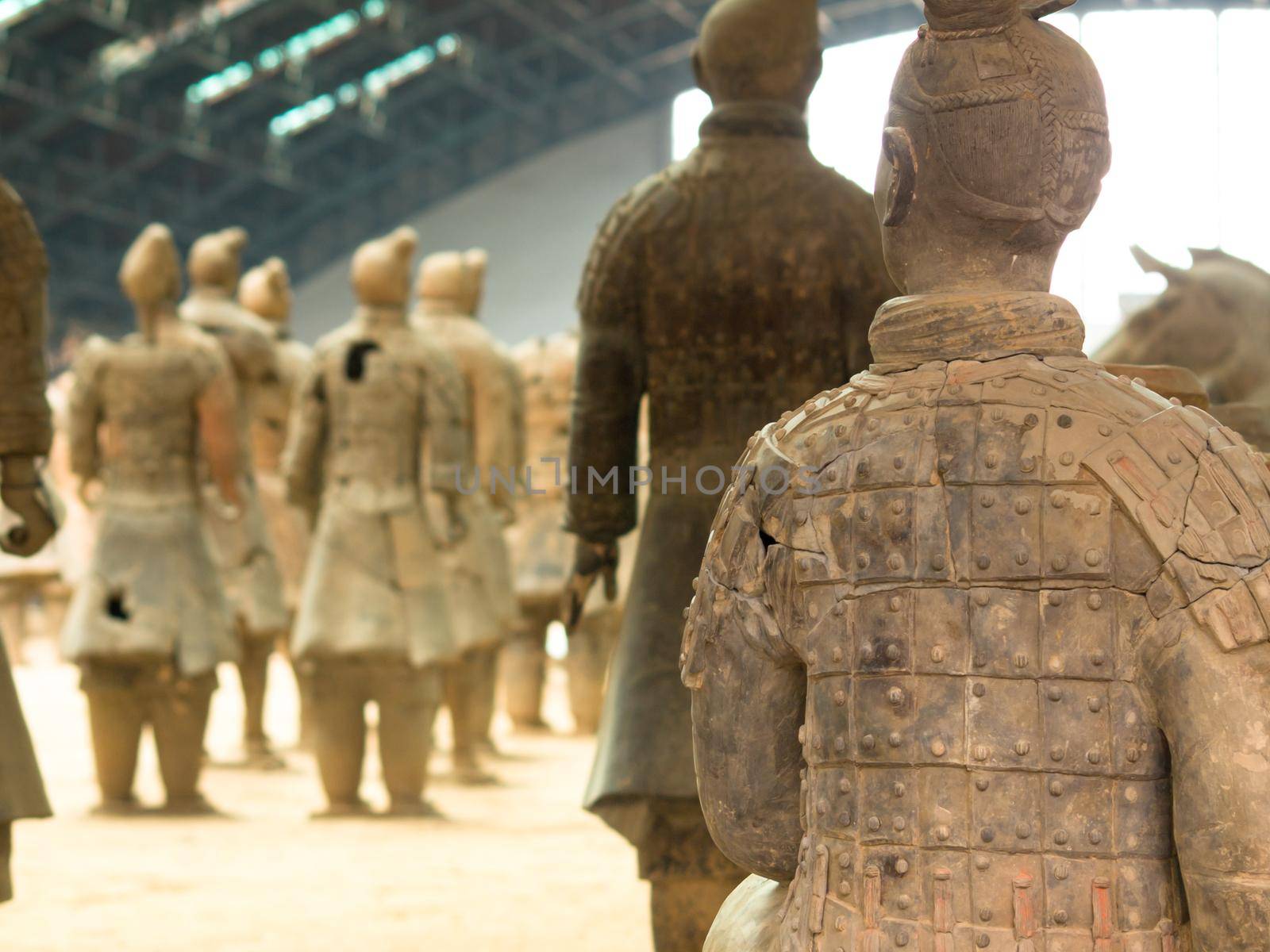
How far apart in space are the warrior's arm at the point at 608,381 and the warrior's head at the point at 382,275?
2.91 metres

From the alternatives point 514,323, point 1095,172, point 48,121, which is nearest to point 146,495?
point 1095,172

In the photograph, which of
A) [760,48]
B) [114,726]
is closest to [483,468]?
[114,726]

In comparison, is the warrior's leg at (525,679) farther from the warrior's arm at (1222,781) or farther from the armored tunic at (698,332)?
the warrior's arm at (1222,781)

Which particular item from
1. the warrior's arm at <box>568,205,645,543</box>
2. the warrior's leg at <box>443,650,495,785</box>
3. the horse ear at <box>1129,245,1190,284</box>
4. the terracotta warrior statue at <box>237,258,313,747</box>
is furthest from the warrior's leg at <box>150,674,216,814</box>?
the horse ear at <box>1129,245,1190,284</box>

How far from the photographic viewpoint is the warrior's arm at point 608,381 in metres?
3.82

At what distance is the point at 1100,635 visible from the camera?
1879 mm

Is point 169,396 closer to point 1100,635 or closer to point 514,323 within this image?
point 1100,635

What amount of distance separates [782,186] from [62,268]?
16324mm

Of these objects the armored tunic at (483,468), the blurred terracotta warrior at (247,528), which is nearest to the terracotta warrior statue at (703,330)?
the armored tunic at (483,468)

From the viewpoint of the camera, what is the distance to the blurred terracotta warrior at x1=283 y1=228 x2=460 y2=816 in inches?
254

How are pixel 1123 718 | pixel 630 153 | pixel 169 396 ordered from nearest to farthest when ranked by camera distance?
1. pixel 1123 718
2. pixel 169 396
3. pixel 630 153

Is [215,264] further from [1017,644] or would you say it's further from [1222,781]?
[1222,781]

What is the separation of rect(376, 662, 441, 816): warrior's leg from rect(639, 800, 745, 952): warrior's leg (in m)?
2.81

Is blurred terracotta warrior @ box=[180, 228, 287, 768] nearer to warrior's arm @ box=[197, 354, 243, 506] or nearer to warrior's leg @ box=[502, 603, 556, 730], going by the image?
warrior's arm @ box=[197, 354, 243, 506]
